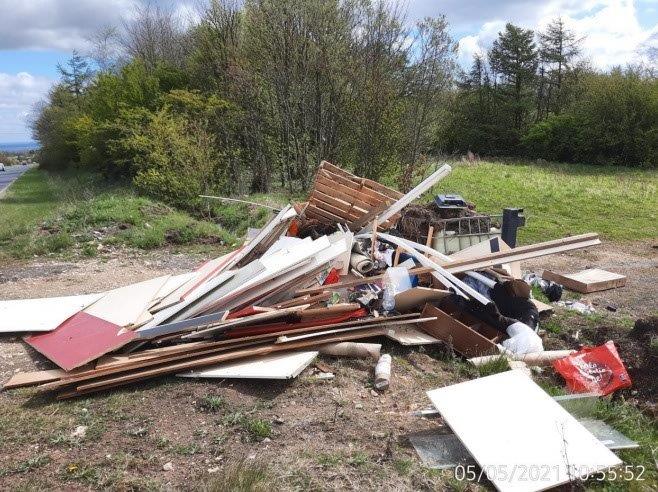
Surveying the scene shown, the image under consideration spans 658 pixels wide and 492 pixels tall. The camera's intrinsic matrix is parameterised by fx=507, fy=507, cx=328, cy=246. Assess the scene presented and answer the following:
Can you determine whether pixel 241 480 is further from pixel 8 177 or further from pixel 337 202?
pixel 8 177

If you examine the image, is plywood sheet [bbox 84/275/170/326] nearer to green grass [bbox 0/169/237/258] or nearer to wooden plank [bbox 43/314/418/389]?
wooden plank [bbox 43/314/418/389]

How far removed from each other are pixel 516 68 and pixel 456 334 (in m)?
33.8

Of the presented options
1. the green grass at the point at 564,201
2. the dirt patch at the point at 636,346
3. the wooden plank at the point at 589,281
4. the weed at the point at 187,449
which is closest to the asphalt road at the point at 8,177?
the green grass at the point at 564,201

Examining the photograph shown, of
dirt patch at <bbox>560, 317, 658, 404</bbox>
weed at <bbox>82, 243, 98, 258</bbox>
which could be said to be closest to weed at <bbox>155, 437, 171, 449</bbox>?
dirt patch at <bbox>560, 317, 658, 404</bbox>

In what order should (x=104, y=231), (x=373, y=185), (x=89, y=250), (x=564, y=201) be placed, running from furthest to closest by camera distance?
(x=564, y=201)
(x=104, y=231)
(x=89, y=250)
(x=373, y=185)

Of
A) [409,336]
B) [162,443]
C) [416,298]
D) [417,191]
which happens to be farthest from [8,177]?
[162,443]

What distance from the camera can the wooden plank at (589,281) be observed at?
7.07 metres

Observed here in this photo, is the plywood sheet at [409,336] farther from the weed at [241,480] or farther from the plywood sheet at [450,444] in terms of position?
the weed at [241,480]

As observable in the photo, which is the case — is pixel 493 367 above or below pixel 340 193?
below

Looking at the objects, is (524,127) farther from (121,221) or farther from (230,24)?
(121,221)

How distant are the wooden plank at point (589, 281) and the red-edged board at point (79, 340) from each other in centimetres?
585

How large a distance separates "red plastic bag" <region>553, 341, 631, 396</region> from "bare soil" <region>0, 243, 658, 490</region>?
0.83m

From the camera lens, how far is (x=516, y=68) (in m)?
34.0

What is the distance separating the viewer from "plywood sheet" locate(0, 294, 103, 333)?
17.4 ft
